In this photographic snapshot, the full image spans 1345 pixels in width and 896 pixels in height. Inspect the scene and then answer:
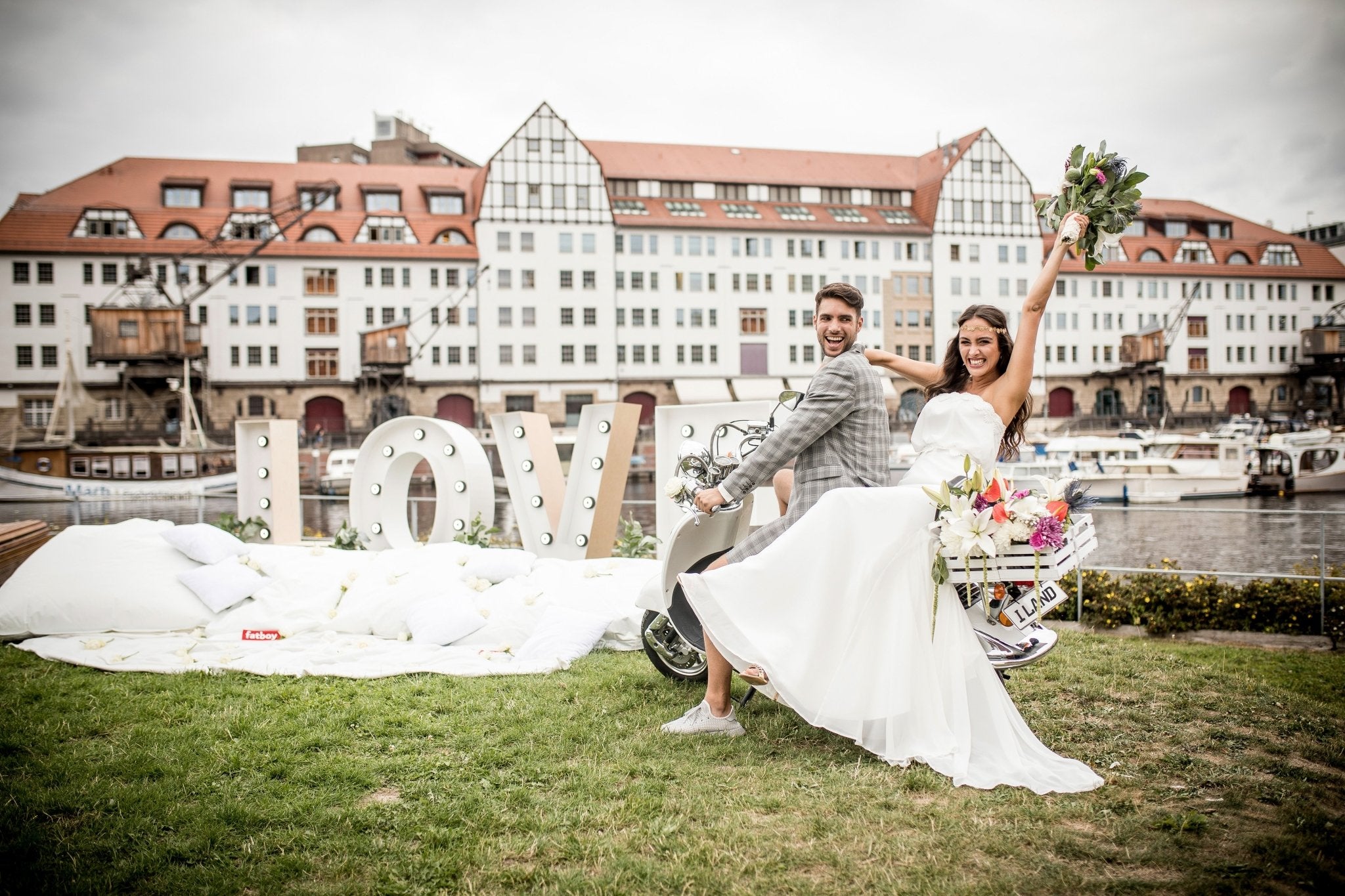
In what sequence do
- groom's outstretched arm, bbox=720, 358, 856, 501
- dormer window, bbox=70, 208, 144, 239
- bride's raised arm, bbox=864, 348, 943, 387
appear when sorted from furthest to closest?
dormer window, bbox=70, 208, 144, 239 < bride's raised arm, bbox=864, 348, 943, 387 < groom's outstretched arm, bbox=720, 358, 856, 501

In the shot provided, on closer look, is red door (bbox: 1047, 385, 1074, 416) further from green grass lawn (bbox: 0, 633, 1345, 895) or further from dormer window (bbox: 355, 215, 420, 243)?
green grass lawn (bbox: 0, 633, 1345, 895)

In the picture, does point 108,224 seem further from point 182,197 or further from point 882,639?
point 882,639

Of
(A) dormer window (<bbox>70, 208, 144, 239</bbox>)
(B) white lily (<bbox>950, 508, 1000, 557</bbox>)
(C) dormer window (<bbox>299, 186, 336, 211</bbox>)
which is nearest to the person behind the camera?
(B) white lily (<bbox>950, 508, 1000, 557</bbox>)

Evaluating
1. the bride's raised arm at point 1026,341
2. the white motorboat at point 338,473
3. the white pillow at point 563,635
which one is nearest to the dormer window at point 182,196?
the white motorboat at point 338,473

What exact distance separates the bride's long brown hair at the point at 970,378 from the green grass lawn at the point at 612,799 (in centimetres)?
163

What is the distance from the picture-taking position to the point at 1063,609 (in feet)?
29.9

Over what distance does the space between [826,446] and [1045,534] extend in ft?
3.98

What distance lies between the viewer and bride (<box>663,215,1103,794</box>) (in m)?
4.41

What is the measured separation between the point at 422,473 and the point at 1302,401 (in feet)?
217

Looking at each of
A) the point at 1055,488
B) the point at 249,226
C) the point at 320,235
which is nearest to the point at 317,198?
the point at 320,235

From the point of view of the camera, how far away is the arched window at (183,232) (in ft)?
185

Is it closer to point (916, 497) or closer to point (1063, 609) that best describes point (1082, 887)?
point (916, 497)

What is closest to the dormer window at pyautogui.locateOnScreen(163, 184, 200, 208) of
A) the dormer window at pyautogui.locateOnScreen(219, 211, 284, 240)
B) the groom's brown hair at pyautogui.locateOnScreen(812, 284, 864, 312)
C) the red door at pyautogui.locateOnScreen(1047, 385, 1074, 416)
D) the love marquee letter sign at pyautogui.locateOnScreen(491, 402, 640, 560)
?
the dormer window at pyautogui.locateOnScreen(219, 211, 284, 240)

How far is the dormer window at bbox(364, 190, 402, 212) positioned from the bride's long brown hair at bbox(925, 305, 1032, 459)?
2322 inches
